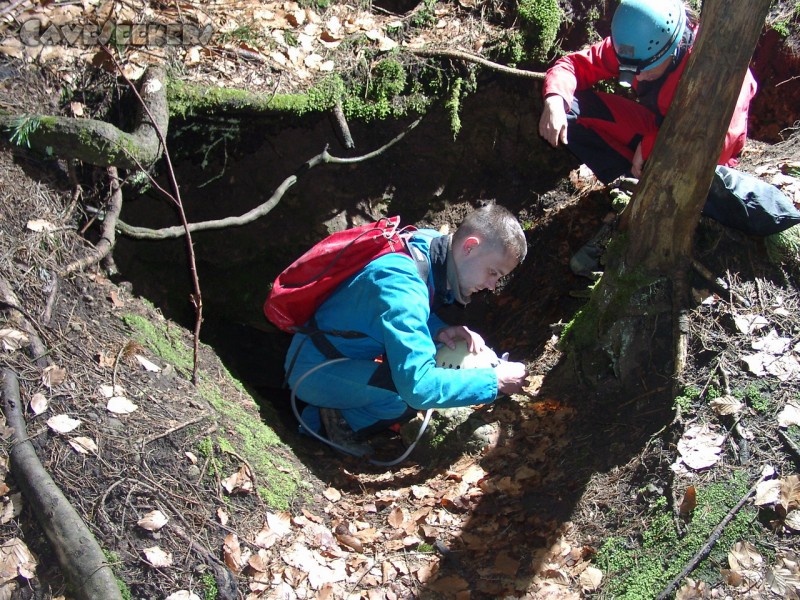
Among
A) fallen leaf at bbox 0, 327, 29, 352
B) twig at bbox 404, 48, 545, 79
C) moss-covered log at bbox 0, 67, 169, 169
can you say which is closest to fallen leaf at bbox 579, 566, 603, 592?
fallen leaf at bbox 0, 327, 29, 352

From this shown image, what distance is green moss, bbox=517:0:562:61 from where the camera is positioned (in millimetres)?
5801

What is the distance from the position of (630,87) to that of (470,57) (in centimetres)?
146

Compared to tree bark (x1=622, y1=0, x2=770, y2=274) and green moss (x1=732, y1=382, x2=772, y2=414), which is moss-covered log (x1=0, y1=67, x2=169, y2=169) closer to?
tree bark (x1=622, y1=0, x2=770, y2=274)

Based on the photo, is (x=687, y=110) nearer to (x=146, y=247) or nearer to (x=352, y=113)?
(x=352, y=113)

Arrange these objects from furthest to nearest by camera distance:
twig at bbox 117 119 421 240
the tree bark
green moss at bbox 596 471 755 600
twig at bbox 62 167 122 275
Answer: twig at bbox 117 119 421 240, twig at bbox 62 167 122 275, the tree bark, green moss at bbox 596 471 755 600

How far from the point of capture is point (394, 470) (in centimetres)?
457

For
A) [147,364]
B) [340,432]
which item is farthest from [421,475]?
[147,364]

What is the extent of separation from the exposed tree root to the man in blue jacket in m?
1.68

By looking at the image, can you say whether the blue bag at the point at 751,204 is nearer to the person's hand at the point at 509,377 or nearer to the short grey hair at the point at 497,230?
the short grey hair at the point at 497,230

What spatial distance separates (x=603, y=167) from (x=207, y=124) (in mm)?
3085

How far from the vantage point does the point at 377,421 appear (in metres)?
4.80

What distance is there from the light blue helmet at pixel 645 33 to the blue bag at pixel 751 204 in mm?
812

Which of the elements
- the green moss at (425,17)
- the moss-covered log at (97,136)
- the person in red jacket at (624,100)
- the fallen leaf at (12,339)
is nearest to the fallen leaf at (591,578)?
the person in red jacket at (624,100)

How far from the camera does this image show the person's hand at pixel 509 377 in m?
4.14
